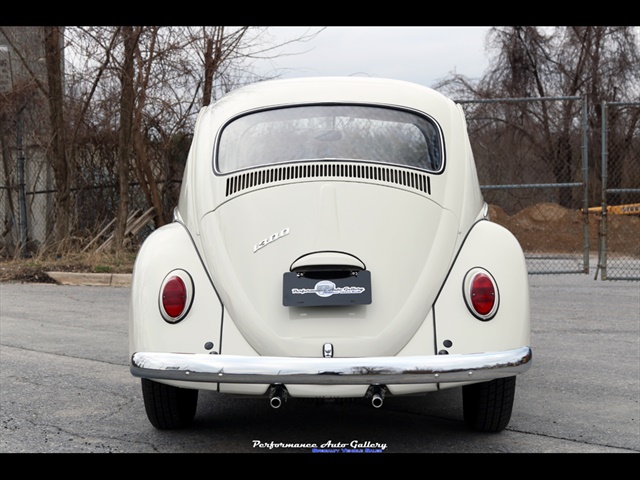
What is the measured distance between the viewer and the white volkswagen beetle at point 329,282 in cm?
345

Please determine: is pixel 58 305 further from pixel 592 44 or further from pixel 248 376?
pixel 592 44

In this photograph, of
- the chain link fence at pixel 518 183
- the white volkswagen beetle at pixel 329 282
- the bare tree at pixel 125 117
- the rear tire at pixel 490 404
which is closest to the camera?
the white volkswagen beetle at pixel 329 282

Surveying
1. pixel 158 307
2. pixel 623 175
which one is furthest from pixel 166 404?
pixel 623 175

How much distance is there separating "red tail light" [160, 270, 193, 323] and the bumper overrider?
0.23 metres

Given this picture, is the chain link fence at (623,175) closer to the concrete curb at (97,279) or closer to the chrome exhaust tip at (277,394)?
the concrete curb at (97,279)

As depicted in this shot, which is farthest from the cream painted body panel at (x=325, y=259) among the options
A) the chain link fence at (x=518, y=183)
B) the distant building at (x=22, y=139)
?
the distant building at (x=22, y=139)

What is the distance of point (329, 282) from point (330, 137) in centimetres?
110

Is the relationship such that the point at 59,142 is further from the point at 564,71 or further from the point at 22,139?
the point at 564,71

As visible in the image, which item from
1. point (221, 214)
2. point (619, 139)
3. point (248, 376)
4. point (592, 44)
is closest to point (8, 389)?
point (221, 214)

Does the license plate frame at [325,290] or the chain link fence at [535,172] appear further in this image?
the chain link fence at [535,172]

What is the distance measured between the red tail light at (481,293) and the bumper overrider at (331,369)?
0.78ft

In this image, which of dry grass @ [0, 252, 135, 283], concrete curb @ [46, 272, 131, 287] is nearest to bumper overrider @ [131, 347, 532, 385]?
concrete curb @ [46, 272, 131, 287]

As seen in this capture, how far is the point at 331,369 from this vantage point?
10.8 ft
